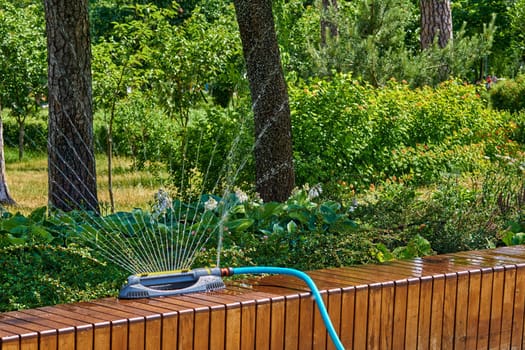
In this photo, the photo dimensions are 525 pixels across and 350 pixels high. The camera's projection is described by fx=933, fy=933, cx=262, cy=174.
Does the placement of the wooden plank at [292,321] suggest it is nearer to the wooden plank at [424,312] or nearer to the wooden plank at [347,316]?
the wooden plank at [347,316]

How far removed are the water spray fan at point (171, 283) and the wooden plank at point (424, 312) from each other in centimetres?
89

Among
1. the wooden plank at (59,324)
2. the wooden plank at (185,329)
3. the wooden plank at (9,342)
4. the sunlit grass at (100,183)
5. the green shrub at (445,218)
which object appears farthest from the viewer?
the sunlit grass at (100,183)


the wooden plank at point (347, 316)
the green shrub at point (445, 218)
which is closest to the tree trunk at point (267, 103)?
the green shrub at point (445, 218)

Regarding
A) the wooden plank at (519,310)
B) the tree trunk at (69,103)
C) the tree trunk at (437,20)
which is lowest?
Answer: the wooden plank at (519,310)

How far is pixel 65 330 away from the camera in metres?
3.02

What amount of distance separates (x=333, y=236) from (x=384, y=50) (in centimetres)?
1090

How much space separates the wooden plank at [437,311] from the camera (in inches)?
161

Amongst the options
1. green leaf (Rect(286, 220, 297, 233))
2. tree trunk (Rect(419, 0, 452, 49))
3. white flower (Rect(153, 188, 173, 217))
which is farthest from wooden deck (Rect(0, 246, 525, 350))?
tree trunk (Rect(419, 0, 452, 49))

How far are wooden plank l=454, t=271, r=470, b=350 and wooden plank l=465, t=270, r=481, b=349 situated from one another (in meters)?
0.02

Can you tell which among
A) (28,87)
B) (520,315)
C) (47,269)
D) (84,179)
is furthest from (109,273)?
(28,87)

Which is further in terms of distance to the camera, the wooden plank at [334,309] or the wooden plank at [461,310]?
the wooden plank at [461,310]

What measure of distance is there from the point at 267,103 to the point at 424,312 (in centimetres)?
444

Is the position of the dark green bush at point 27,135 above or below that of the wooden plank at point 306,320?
below

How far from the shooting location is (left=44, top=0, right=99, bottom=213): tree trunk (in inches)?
318
